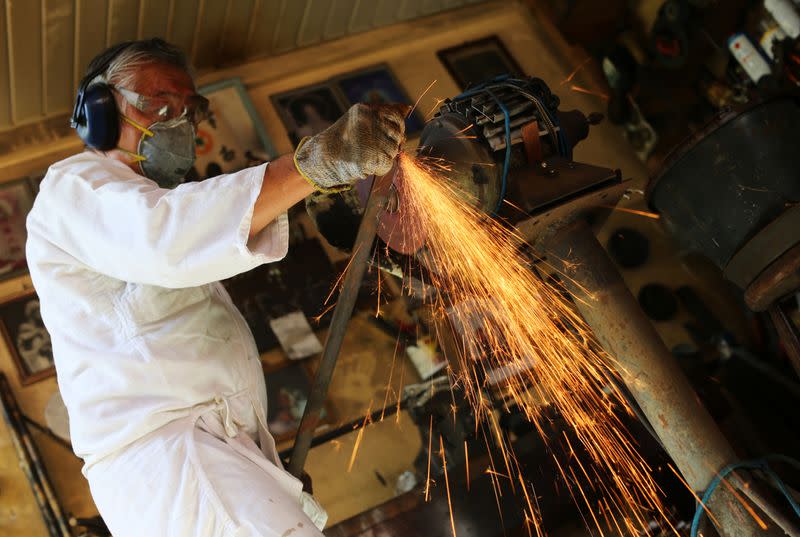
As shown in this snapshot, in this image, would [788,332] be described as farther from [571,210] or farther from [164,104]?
[164,104]

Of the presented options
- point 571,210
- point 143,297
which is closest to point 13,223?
point 143,297

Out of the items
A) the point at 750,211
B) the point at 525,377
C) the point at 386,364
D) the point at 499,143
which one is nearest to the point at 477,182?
the point at 499,143

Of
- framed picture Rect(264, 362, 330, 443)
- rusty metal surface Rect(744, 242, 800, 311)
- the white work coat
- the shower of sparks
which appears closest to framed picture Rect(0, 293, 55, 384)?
framed picture Rect(264, 362, 330, 443)

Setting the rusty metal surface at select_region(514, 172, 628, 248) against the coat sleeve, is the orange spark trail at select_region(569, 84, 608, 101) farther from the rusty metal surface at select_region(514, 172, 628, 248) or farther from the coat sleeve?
the coat sleeve

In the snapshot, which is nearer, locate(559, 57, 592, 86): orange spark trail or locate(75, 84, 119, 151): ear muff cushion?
locate(75, 84, 119, 151): ear muff cushion

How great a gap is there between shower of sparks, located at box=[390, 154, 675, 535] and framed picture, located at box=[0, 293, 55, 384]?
1.85 metres

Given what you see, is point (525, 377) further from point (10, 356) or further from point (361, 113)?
point (10, 356)

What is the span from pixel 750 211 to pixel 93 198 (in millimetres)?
1968

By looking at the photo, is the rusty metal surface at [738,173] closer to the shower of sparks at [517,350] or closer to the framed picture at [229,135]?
the shower of sparks at [517,350]

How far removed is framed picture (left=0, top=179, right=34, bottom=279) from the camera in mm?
3869

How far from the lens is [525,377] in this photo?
131 inches

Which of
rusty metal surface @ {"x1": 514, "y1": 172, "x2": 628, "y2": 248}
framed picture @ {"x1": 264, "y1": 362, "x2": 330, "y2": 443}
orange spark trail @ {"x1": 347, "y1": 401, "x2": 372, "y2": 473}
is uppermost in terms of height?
framed picture @ {"x1": 264, "y1": 362, "x2": 330, "y2": 443}

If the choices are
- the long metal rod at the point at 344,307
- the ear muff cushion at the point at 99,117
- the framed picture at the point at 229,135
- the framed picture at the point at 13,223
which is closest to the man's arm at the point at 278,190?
the long metal rod at the point at 344,307

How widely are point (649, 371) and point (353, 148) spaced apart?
1.14 m
